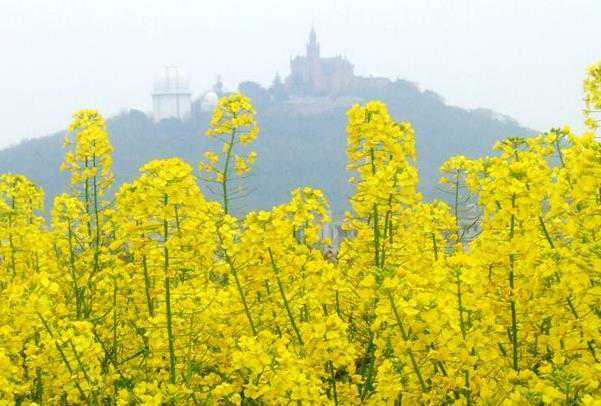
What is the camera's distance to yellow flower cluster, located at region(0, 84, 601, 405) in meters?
4.41

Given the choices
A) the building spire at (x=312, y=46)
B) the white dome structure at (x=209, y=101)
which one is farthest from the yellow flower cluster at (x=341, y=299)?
the building spire at (x=312, y=46)

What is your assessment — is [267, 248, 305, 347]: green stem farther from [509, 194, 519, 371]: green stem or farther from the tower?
the tower

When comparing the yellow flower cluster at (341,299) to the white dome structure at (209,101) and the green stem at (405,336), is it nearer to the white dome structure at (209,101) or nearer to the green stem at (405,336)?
the green stem at (405,336)

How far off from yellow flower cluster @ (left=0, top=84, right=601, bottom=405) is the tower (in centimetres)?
18923

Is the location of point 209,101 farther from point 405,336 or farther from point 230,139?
point 405,336

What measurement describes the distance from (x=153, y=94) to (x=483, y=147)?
79542 millimetres

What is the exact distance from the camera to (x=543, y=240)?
→ 589cm

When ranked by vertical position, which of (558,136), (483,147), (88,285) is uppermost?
(558,136)

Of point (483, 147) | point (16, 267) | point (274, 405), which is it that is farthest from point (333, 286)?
point (483, 147)

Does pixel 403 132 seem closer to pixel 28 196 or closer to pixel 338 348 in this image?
pixel 338 348

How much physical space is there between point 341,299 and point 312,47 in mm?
193252

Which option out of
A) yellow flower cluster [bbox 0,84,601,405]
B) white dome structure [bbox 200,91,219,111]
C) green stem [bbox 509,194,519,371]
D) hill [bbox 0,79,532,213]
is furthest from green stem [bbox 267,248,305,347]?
white dome structure [bbox 200,91,219,111]

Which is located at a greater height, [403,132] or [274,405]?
[403,132]

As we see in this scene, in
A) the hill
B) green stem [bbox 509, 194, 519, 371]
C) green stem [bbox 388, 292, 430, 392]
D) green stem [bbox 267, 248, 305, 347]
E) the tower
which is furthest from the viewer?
the tower
